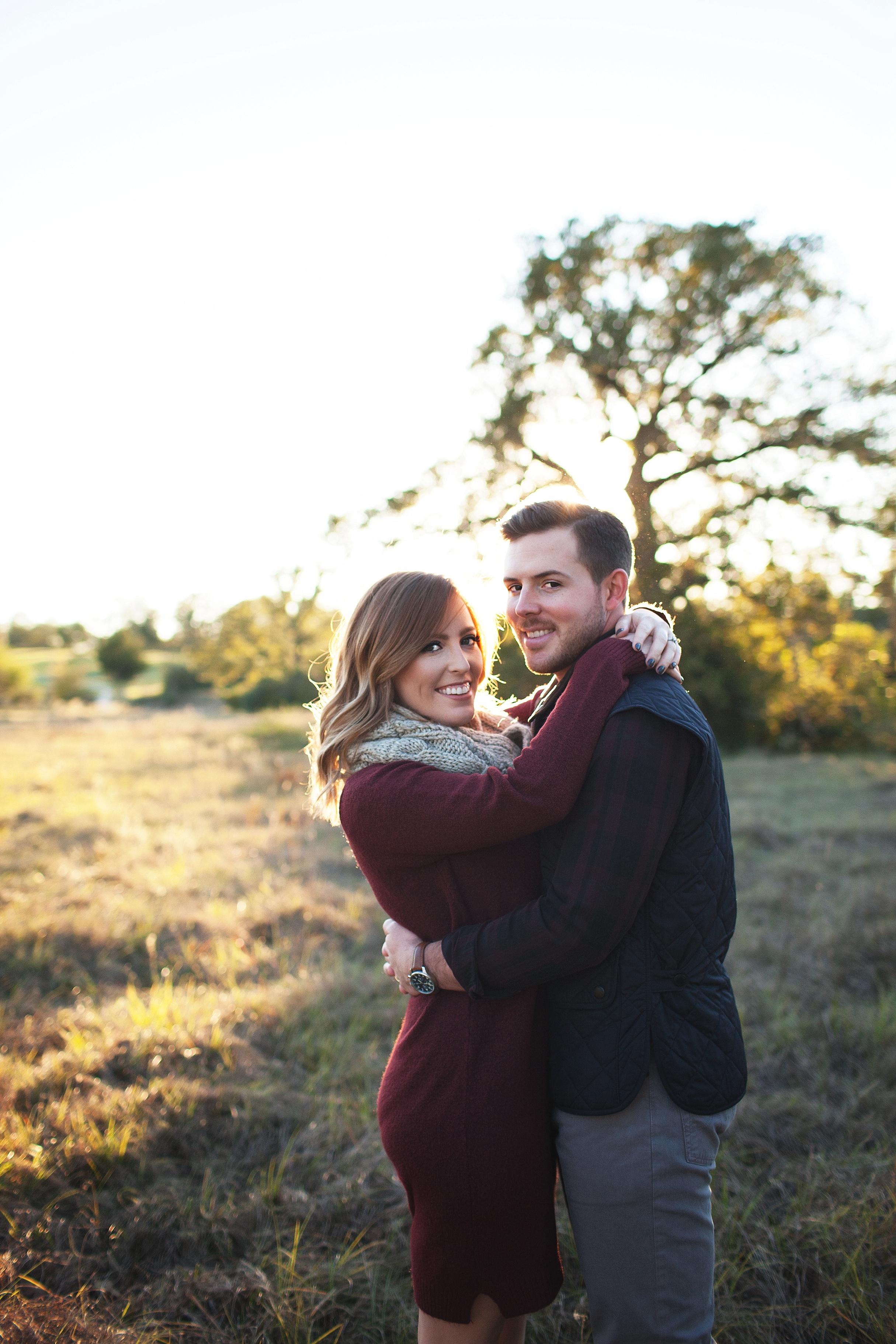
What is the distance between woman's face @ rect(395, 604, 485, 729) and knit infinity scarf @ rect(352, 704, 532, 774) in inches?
1.2

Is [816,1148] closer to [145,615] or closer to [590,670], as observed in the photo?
[590,670]

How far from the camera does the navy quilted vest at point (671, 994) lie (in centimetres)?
155

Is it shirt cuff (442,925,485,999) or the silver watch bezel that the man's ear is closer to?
shirt cuff (442,925,485,999)

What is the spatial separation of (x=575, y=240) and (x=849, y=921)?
9694mm

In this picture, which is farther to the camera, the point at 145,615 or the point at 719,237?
the point at 145,615

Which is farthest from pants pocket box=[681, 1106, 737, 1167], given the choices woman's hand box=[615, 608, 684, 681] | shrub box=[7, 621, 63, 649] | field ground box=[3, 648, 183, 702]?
shrub box=[7, 621, 63, 649]

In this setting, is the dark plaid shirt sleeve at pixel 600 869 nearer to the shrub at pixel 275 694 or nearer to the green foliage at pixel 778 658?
the green foliage at pixel 778 658

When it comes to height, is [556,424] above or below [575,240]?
below

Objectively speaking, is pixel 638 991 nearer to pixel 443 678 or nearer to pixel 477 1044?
pixel 477 1044

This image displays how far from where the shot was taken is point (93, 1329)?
204 centimetres

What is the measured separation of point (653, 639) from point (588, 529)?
329mm

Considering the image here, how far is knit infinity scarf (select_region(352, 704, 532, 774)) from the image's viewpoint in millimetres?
1714

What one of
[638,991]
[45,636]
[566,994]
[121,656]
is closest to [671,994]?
[638,991]

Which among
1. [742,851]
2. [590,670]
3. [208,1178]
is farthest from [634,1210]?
[742,851]
